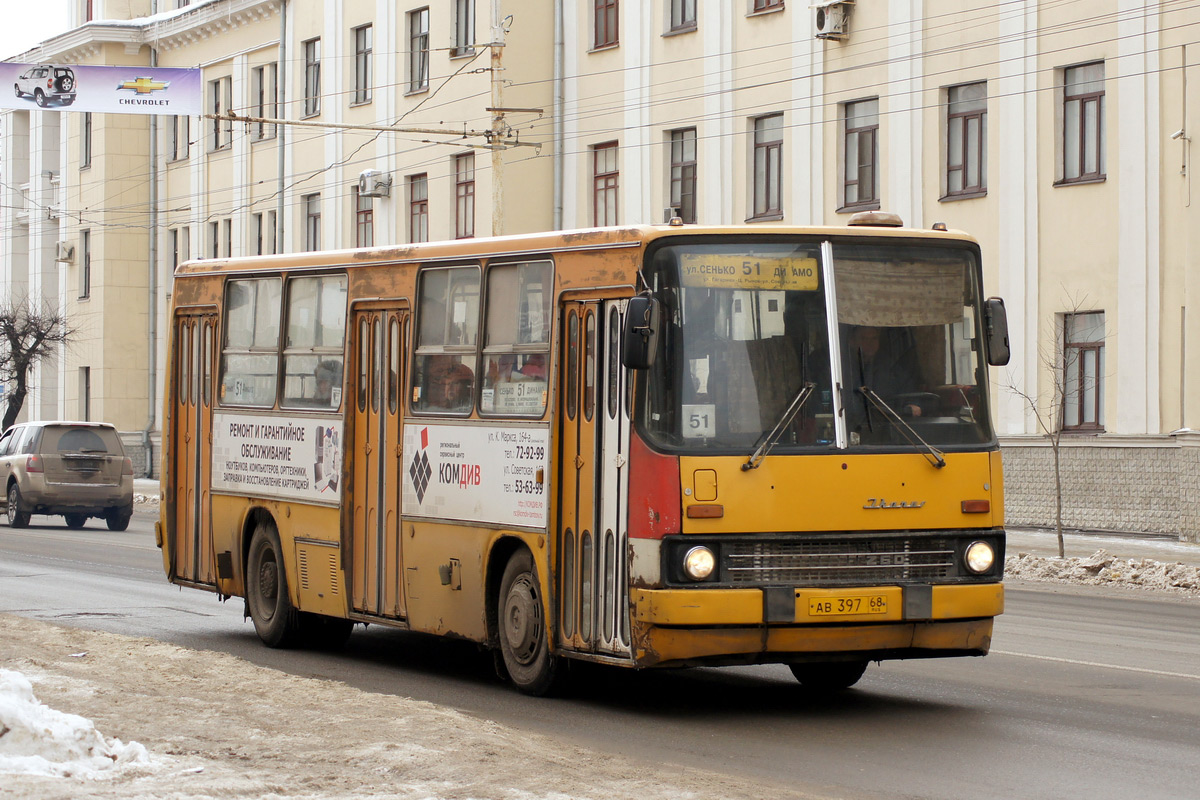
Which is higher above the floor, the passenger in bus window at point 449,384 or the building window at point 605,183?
the building window at point 605,183

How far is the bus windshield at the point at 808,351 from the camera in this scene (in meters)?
10.0

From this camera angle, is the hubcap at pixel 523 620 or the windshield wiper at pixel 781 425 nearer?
the windshield wiper at pixel 781 425

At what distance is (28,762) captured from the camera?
7.26m

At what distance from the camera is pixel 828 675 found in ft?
37.9

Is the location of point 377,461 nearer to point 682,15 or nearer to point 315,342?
point 315,342

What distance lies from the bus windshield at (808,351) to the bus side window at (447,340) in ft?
6.44

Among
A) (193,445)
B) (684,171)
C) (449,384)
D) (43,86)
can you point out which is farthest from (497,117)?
(449,384)

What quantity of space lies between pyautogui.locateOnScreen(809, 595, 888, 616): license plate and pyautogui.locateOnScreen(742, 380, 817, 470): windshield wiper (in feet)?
2.53

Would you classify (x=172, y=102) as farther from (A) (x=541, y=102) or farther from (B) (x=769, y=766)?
(B) (x=769, y=766)

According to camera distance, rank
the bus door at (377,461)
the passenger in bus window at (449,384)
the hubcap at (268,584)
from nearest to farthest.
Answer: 1. the passenger in bus window at (449,384)
2. the bus door at (377,461)
3. the hubcap at (268,584)

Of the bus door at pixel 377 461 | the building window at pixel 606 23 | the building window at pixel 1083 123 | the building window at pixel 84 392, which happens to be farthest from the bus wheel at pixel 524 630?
the building window at pixel 84 392

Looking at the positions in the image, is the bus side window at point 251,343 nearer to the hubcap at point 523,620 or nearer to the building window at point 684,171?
the hubcap at point 523,620

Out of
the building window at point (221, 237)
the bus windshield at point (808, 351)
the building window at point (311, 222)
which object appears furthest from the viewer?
the building window at point (221, 237)

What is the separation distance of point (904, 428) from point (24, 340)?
48.9 metres
